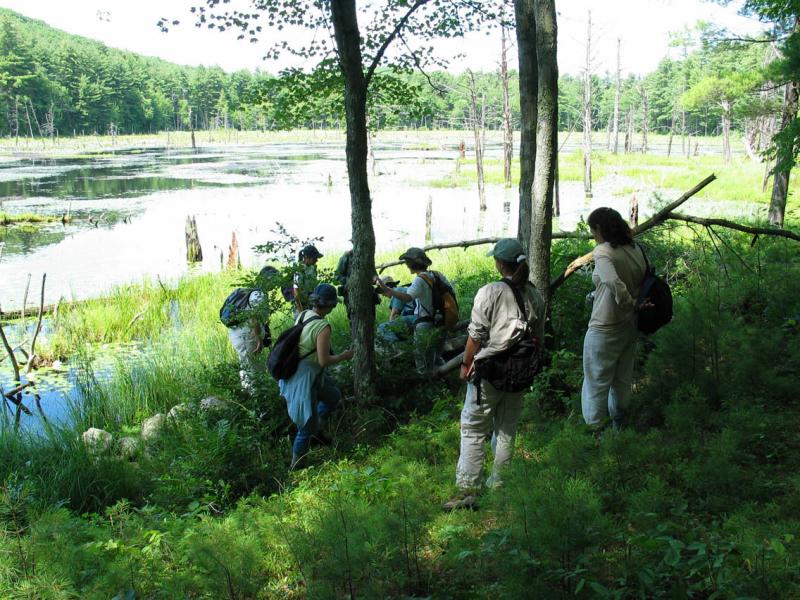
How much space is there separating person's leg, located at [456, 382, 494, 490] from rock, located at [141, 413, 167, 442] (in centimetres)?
403

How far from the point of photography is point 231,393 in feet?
21.4

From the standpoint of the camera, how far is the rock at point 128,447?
255 inches

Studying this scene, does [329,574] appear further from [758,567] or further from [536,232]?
[536,232]

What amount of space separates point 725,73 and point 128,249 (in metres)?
18.0

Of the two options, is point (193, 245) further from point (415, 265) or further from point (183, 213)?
point (415, 265)

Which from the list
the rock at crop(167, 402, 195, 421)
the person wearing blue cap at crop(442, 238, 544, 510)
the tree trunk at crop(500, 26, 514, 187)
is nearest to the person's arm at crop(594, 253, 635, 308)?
the person wearing blue cap at crop(442, 238, 544, 510)

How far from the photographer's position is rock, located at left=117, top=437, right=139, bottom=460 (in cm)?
648

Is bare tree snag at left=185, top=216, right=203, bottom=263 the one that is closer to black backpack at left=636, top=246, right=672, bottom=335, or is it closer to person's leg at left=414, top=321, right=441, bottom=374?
person's leg at left=414, top=321, right=441, bottom=374

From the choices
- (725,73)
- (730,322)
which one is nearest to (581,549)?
(730,322)

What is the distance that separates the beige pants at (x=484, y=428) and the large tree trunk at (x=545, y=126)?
7.74ft

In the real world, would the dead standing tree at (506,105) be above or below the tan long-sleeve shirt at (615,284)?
above

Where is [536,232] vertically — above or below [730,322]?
above

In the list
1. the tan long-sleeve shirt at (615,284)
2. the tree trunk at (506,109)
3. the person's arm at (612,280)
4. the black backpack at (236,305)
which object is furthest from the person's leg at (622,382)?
the tree trunk at (506,109)

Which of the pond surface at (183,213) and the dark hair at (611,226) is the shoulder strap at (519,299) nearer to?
the dark hair at (611,226)
